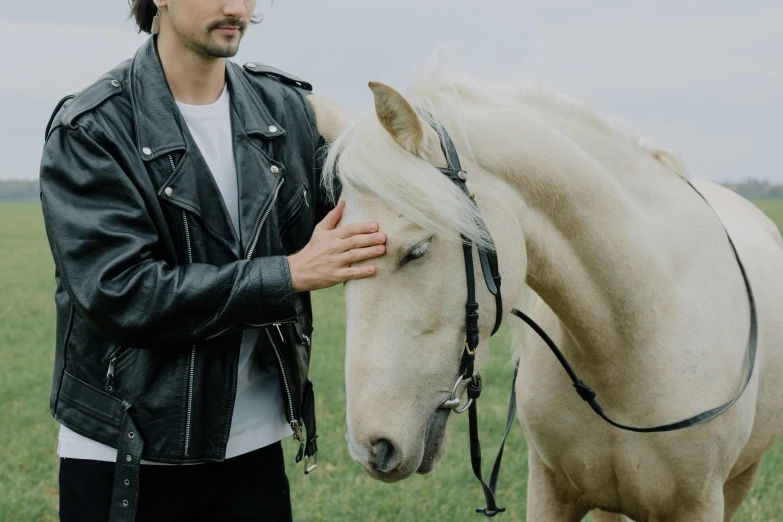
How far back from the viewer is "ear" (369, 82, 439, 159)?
2016 mm

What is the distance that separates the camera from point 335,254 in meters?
2.11

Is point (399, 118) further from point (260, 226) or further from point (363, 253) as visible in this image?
point (260, 226)

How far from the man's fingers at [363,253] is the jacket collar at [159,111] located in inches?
24.6

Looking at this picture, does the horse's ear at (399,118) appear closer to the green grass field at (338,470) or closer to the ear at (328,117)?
the ear at (328,117)

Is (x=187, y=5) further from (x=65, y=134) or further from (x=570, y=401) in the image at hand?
(x=570, y=401)

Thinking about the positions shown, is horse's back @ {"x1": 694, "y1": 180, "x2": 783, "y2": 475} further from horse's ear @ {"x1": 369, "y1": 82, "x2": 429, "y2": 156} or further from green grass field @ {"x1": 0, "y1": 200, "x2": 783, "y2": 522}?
horse's ear @ {"x1": 369, "y1": 82, "x2": 429, "y2": 156}

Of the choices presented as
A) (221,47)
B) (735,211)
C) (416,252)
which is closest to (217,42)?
(221,47)

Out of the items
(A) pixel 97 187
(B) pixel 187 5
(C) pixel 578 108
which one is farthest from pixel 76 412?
(C) pixel 578 108

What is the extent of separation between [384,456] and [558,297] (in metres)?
0.76

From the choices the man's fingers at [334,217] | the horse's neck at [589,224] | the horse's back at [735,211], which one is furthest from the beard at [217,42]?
the horse's back at [735,211]

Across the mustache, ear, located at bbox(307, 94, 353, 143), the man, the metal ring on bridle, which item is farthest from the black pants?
the mustache

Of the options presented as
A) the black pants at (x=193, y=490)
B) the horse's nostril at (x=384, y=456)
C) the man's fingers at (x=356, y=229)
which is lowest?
the black pants at (x=193, y=490)

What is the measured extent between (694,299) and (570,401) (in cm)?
50

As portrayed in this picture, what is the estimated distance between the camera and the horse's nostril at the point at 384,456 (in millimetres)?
2029
